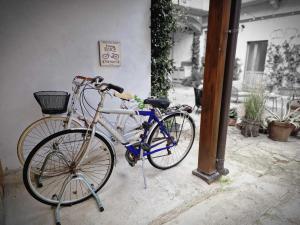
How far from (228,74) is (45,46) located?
2.12 meters

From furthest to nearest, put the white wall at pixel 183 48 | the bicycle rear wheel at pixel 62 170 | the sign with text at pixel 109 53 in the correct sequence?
the white wall at pixel 183 48
the sign with text at pixel 109 53
the bicycle rear wheel at pixel 62 170

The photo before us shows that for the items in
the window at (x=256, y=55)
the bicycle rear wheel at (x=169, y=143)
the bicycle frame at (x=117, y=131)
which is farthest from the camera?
the window at (x=256, y=55)

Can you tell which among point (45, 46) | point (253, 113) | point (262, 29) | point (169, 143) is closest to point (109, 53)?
point (45, 46)

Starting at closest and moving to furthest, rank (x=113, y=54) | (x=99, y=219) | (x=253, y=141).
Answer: (x=99, y=219) → (x=113, y=54) → (x=253, y=141)

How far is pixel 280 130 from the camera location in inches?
134

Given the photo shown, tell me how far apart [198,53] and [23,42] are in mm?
9511

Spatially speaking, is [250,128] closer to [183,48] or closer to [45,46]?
[45,46]

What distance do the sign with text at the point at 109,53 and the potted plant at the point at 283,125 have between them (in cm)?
288

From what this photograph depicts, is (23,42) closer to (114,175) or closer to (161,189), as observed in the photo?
(114,175)

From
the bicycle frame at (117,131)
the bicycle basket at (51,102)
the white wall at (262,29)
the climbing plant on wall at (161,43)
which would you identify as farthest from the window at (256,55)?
the bicycle basket at (51,102)

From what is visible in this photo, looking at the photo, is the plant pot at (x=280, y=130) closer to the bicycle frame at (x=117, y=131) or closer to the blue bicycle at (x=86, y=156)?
the blue bicycle at (x=86, y=156)

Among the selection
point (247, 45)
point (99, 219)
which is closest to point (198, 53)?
point (247, 45)

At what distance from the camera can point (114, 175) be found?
242 cm

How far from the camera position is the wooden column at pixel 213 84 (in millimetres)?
1890
